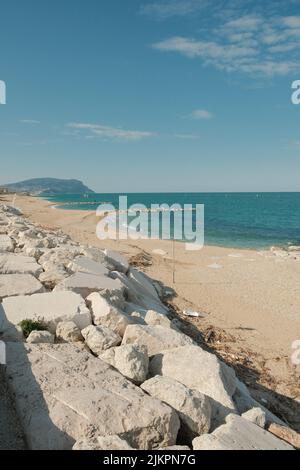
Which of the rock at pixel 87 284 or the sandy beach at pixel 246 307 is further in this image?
the sandy beach at pixel 246 307

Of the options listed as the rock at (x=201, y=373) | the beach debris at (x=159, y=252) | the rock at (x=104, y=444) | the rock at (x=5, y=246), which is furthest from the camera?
the beach debris at (x=159, y=252)

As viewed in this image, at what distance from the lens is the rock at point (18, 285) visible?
5.79 meters

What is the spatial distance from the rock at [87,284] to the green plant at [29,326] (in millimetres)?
1351

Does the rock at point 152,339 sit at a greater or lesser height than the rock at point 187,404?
greater

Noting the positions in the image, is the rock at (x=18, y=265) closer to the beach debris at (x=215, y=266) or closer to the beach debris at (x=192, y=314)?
the beach debris at (x=192, y=314)

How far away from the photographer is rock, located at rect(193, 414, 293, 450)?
302 cm

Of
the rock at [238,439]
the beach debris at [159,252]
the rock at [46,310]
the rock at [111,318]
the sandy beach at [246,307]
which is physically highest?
the rock at [46,310]

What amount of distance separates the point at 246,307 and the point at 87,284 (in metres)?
6.32

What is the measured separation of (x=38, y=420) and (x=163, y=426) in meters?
0.95

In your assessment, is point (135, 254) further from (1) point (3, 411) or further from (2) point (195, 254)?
(1) point (3, 411)

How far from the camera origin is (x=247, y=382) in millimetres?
6336

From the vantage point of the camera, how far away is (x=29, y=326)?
4574mm

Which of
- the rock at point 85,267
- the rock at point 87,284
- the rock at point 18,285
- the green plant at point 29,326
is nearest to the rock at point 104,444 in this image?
the green plant at point 29,326

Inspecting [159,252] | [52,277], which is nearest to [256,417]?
[52,277]
